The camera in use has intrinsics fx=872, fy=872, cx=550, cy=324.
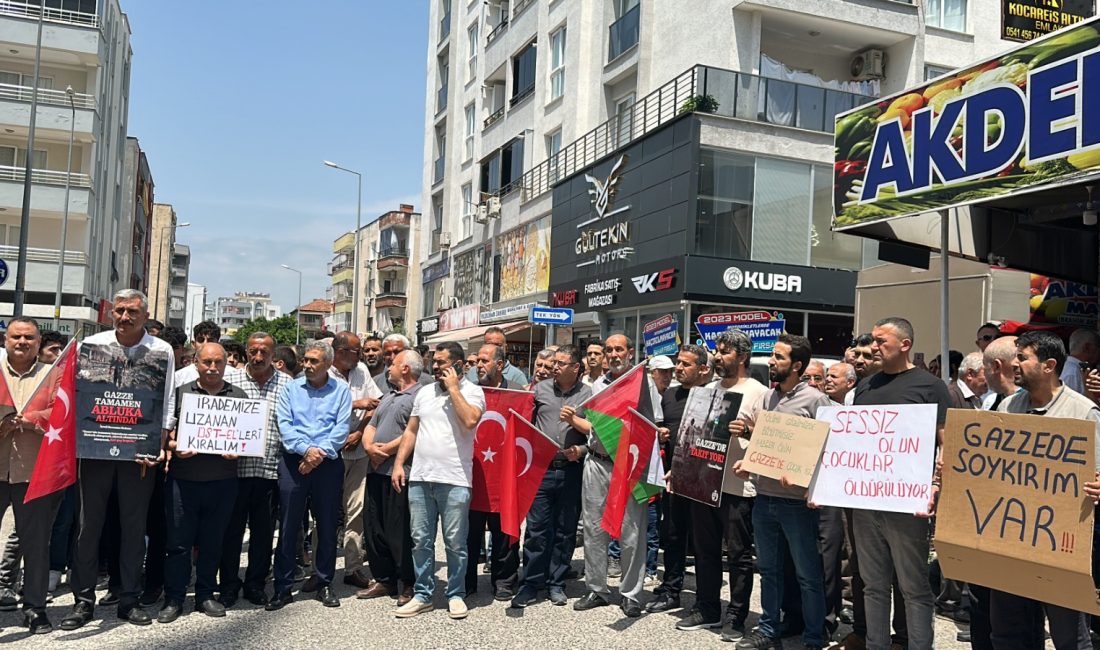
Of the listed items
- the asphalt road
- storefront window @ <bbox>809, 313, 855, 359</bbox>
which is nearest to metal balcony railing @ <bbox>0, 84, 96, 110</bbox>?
storefront window @ <bbox>809, 313, 855, 359</bbox>

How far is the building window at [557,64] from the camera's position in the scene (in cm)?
2897

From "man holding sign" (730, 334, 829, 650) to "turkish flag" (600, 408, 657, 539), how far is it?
1005mm

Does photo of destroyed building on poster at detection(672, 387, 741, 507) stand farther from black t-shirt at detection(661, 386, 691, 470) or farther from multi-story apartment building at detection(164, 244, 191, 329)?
multi-story apartment building at detection(164, 244, 191, 329)

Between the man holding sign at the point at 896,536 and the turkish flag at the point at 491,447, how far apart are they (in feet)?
9.60

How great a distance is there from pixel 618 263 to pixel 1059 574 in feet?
63.2

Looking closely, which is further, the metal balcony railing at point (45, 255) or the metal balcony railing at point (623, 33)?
the metal balcony railing at point (45, 255)

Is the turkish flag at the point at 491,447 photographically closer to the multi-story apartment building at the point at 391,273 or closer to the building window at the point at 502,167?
the building window at the point at 502,167

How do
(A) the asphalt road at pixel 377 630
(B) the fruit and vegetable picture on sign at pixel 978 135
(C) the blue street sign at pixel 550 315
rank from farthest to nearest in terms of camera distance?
1. (C) the blue street sign at pixel 550 315
2. (B) the fruit and vegetable picture on sign at pixel 978 135
3. (A) the asphalt road at pixel 377 630

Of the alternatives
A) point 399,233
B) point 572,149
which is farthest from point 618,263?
point 399,233

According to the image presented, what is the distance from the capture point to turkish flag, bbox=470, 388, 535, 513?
7.15 meters

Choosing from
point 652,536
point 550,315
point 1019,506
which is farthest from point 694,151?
point 1019,506

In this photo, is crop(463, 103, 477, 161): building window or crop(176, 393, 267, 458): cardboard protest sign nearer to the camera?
crop(176, 393, 267, 458): cardboard protest sign

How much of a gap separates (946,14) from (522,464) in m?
22.7

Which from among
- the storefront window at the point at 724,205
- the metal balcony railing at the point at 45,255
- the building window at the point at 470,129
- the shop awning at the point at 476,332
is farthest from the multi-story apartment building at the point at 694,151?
the metal balcony railing at the point at 45,255
